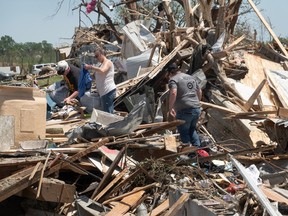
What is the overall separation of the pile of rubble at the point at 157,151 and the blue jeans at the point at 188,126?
0.48 ft

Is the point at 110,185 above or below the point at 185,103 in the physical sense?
below

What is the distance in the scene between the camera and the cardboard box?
6.96 metres

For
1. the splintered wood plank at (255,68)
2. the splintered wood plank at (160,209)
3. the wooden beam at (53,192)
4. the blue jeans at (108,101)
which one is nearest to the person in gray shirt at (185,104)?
the blue jeans at (108,101)

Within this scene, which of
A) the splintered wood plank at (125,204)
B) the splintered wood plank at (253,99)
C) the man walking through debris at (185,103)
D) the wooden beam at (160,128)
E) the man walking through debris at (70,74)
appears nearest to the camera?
the splintered wood plank at (125,204)

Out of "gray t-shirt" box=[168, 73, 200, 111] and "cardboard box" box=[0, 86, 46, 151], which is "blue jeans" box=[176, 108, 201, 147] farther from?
"cardboard box" box=[0, 86, 46, 151]

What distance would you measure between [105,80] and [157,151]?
2.46 m

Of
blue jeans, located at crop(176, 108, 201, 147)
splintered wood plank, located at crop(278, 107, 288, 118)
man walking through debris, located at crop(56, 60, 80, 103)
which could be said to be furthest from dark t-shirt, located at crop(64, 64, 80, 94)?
splintered wood plank, located at crop(278, 107, 288, 118)

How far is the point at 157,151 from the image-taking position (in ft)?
22.0

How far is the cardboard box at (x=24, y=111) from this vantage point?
22.8 ft

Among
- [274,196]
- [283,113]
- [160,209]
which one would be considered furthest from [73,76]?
[274,196]

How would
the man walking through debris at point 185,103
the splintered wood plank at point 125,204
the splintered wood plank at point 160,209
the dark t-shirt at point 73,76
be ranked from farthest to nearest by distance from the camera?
the dark t-shirt at point 73,76
the man walking through debris at point 185,103
the splintered wood plank at point 125,204
the splintered wood plank at point 160,209

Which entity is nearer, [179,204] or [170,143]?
[179,204]

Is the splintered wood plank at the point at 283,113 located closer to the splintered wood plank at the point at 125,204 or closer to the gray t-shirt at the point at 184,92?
the gray t-shirt at the point at 184,92

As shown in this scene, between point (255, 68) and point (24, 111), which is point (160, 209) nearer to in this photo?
point (24, 111)
